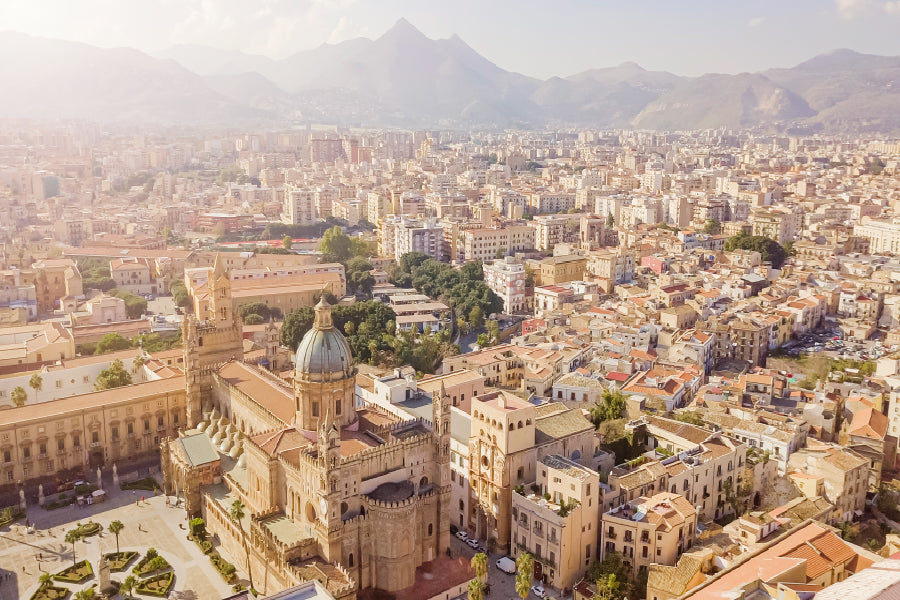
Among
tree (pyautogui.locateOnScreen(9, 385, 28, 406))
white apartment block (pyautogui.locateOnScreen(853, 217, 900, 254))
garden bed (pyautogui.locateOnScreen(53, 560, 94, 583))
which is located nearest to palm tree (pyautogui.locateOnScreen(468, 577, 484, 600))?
garden bed (pyautogui.locateOnScreen(53, 560, 94, 583))

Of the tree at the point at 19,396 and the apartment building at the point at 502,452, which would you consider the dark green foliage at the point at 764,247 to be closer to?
the apartment building at the point at 502,452

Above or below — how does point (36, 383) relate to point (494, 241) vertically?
below

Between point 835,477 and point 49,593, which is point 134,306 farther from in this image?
point 835,477

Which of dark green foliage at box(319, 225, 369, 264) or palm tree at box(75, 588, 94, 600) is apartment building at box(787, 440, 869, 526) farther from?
dark green foliage at box(319, 225, 369, 264)

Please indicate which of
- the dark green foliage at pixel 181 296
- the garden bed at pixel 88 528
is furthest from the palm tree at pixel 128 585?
the dark green foliage at pixel 181 296

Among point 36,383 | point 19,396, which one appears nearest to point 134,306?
point 36,383

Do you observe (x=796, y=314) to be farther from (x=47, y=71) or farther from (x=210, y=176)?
(x=47, y=71)

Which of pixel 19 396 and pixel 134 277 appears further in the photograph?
pixel 134 277

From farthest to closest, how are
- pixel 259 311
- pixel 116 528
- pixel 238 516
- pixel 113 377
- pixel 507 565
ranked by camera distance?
pixel 259 311 < pixel 113 377 < pixel 507 565 < pixel 238 516 < pixel 116 528
